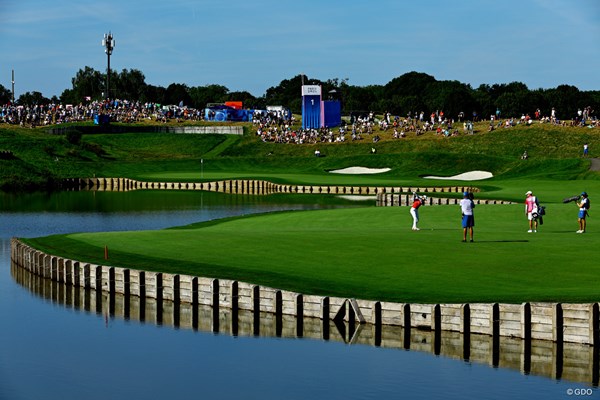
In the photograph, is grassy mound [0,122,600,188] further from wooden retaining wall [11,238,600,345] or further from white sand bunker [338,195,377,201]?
wooden retaining wall [11,238,600,345]

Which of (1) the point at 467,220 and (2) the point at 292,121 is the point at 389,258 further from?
(2) the point at 292,121

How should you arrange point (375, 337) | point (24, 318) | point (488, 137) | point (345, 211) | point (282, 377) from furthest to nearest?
point (488, 137), point (345, 211), point (24, 318), point (375, 337), point (282, 377)

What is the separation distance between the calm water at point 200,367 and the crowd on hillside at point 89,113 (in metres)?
129

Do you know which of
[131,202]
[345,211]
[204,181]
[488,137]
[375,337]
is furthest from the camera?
[488,137]

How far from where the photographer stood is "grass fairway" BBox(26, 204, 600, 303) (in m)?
41.3

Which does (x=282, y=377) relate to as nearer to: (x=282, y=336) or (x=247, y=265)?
(x=282, y=336)

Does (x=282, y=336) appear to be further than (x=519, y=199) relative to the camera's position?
No

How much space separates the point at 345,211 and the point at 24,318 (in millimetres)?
34545

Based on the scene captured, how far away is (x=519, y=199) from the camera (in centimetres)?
8981

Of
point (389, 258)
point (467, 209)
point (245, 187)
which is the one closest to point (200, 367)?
point (389, 258)

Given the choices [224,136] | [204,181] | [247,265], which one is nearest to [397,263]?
[247,265]

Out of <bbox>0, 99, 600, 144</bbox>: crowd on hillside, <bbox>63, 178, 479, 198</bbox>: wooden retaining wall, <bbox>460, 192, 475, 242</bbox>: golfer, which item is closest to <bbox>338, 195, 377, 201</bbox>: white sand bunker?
<bbox>63, 178, 479, 198</bbox>: wooden retaining wall

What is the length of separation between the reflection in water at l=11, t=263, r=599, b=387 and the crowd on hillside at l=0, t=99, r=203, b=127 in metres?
129

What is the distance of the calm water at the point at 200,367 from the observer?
1337 inches
